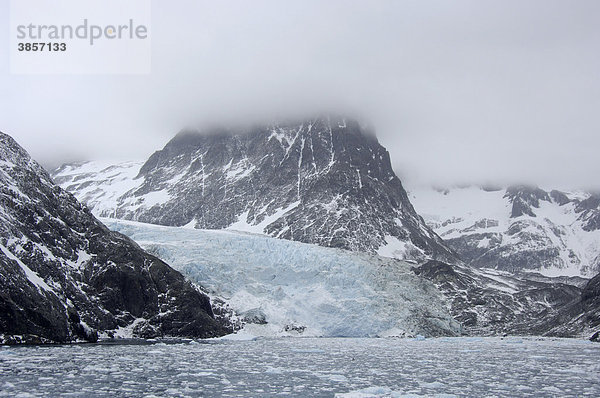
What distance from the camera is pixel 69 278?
98.0 metres

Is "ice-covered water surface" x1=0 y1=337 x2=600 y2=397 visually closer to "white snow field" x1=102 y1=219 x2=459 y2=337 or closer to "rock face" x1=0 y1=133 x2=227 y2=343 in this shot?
"rock face" x1=0 y1=133 x2=227 y2=343

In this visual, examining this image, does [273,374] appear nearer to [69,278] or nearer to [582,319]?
[69,278]

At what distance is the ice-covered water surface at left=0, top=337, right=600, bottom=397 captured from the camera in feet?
137

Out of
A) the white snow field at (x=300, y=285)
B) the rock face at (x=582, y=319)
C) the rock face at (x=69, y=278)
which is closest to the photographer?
the rock face at (x=69, y=278)

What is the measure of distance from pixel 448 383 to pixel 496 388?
13.8ft

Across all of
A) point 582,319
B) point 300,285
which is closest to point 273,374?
point 300,285

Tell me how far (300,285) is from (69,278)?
62942mm

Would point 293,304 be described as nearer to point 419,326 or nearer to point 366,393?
point 419,326

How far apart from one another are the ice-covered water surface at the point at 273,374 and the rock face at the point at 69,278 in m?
11.6

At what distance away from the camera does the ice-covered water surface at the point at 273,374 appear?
41906 millimetres

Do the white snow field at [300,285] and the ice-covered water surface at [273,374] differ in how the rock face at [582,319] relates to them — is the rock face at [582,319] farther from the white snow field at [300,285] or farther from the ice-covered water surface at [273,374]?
the ice-covered water surface at [273,374]

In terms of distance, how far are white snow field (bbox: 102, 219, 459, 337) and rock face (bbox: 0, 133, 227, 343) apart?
16476 millimetres

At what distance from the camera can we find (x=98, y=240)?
110500 millimetres

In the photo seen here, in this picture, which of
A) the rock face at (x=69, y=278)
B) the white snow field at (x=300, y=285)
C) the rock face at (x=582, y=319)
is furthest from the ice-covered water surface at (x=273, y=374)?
the rock face at (x=582, y=319)
